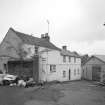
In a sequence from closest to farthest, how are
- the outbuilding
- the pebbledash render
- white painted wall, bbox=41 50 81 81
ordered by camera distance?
1. the pebbledash render
2. white painted wall, bbox=41 50 81 81
3. the outbuilding

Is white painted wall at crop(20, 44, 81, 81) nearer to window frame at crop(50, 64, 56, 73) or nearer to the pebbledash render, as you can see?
the pebbledash render

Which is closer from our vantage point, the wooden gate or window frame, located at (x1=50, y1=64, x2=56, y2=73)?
the wooden gate

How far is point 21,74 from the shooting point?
20.3 meters

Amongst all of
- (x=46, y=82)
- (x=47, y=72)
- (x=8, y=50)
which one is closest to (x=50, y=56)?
(x=47, y=72)

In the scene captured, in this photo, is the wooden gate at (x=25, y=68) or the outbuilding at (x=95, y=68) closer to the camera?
the wooden gate at (x=25, y=68)

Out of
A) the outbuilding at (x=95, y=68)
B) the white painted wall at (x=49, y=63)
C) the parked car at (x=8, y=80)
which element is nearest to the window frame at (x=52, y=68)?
the white painted wall at (x=49, y=63)

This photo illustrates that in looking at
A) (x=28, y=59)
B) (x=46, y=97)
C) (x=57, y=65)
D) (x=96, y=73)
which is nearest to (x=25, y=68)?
(x=28, y=59)

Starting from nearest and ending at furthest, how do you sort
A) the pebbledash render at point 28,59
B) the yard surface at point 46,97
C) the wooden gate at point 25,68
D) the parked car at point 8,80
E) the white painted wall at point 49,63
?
1. the yard surface at point 46,97
2. the parked car at point 8,80
3. the wooden gate at point 25,68
4. the pebbledash render at point 28,59
5. the white painted wall at point 49,63

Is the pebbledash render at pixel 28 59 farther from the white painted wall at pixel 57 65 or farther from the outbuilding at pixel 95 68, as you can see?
the outbuilding at pixel 95 68

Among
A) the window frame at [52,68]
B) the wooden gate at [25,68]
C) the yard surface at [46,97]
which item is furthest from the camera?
the window frame at [52,68]

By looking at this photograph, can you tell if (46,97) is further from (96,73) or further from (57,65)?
(96,73)

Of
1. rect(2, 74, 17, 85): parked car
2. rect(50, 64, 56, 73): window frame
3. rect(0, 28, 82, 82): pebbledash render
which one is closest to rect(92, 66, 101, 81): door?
rect(0, 28, 82, 82): pebbledash render

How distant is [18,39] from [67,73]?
13359 mm

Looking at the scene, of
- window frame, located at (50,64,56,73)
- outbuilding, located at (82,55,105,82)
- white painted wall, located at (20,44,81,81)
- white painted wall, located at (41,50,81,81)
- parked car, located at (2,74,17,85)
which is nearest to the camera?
parked car, located at (2,74,17,85)
